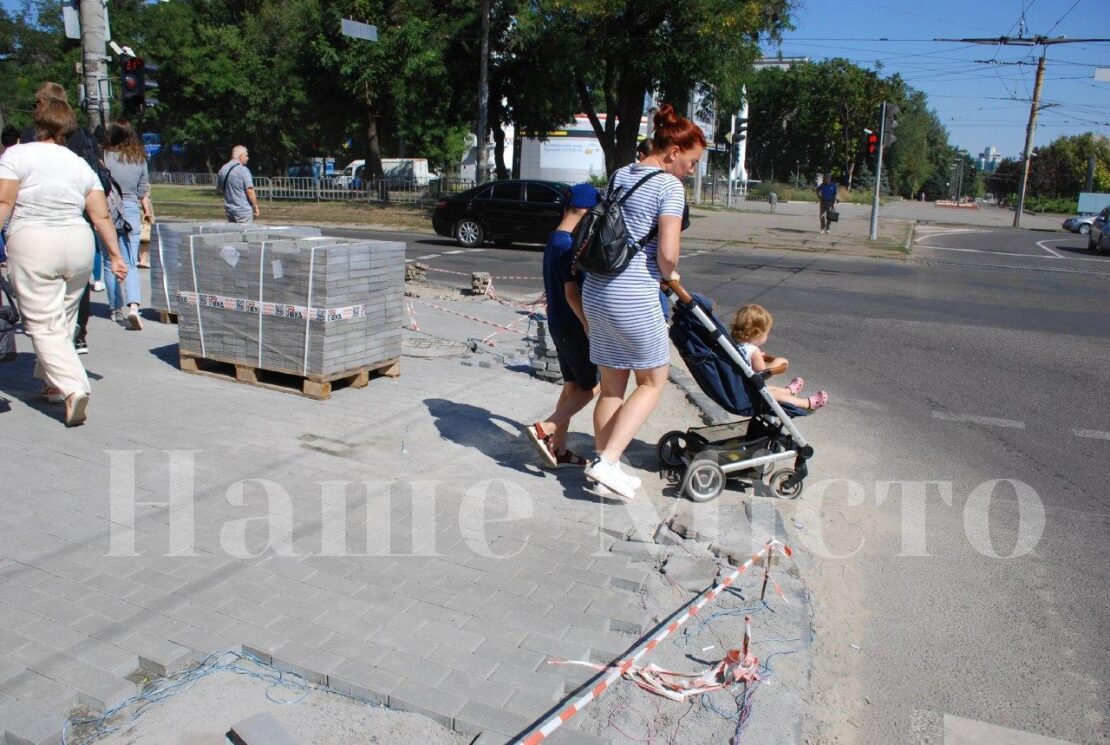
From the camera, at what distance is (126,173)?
8523 mm

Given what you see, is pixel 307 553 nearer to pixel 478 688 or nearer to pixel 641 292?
pixel 478 688

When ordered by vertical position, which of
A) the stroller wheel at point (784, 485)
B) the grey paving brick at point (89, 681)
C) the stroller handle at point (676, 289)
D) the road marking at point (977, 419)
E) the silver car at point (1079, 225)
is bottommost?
the silver car at point (1079, 225)

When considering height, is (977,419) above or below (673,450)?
below

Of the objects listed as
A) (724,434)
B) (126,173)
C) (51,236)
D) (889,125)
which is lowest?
(724,434)

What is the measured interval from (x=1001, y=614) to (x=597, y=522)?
196 centimetres

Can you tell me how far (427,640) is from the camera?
11.5 ft

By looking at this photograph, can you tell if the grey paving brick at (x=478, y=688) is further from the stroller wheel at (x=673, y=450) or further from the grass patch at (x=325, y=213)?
the grass patch at (x=325, y=213)

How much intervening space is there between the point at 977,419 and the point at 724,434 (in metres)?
3.02

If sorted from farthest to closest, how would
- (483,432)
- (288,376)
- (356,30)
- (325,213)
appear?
(325,213)
(356,30)
(288,376)
(483,432)

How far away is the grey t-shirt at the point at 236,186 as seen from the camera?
1052 centimetres

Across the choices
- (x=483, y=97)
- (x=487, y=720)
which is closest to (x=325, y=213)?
(x=483, y=97)

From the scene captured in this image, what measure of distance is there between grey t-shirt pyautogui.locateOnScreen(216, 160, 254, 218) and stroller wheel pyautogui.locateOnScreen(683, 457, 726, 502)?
7.39m

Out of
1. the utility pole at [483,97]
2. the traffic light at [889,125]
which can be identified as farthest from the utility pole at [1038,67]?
the utility pole at [483,97]

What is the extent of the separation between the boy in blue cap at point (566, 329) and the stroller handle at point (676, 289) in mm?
477
